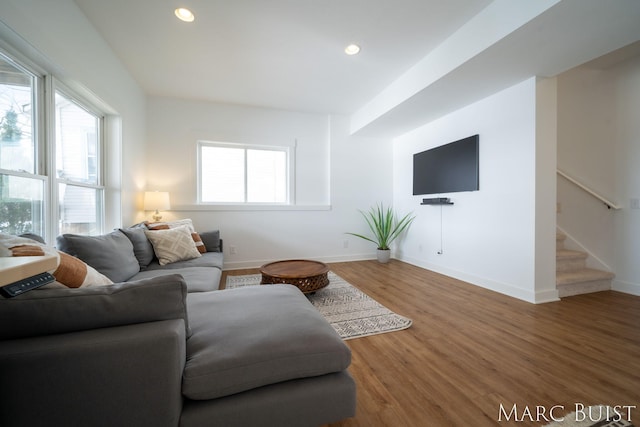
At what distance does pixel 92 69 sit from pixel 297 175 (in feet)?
8.89

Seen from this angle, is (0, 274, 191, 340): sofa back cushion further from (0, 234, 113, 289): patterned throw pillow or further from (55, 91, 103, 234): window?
(55, 91, 103, 234): window

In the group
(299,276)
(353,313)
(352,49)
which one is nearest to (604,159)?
(352,49)

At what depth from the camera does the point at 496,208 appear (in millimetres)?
2816

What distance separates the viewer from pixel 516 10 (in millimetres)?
1750

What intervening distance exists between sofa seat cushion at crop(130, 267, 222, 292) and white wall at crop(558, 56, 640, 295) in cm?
448

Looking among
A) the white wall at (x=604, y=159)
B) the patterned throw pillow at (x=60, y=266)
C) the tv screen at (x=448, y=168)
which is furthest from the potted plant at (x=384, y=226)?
the patterned throw pillow at (x=60, y=266)

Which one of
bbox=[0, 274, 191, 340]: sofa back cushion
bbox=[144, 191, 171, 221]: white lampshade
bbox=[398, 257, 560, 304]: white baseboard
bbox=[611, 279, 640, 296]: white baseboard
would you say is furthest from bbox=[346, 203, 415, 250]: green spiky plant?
bbox=[0, 274, 191, 340]: sofa back cushion

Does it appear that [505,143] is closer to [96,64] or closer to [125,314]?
[125,314]

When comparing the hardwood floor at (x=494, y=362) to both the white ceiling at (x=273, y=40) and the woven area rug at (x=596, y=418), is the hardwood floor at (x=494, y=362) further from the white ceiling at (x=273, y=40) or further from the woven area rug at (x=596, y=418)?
the white ceiling at (x=273, y=40)

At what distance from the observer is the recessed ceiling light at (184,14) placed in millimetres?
2002

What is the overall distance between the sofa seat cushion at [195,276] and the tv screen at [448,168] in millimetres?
Answer: 3143

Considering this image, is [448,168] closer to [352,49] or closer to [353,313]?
[352,49]

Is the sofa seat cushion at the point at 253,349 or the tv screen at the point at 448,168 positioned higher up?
the tv screen at the point at 448,168

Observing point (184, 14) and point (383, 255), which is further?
point (383, 255)
